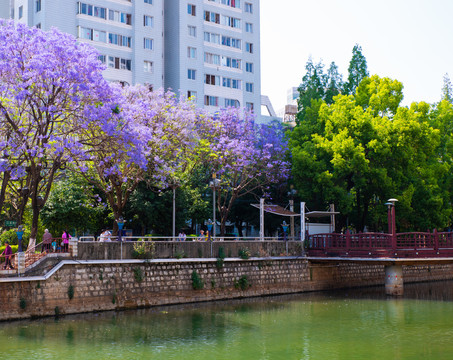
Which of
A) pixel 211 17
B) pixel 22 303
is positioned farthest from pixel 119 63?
pixel 22 303

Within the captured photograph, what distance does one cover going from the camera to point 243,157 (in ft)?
130

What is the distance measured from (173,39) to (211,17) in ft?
14.7

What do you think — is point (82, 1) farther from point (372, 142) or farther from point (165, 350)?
point (165, 350)

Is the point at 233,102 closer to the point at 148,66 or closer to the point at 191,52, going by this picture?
the point at 191,52

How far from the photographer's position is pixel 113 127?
26.6 metres

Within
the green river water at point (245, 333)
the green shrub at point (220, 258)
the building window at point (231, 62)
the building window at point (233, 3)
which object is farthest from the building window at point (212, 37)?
the green river water at point (245, 333)

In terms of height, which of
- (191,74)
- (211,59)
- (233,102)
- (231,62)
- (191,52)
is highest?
(191,52)

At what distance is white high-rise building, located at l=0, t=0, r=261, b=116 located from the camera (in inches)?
1929

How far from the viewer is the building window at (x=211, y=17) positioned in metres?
56.2

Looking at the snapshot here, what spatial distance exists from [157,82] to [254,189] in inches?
593

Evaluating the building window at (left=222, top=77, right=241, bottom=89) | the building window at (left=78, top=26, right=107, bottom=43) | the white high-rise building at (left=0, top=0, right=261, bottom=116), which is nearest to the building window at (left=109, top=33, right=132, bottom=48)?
the white high-rise building at (left=0, top=0, right=261, bottom=116)

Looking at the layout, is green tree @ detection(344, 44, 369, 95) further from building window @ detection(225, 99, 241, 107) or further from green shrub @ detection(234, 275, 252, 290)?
green shrub @ detection(234, 275, 252, 290)

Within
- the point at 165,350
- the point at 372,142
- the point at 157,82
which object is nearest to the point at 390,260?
the point at 372,142

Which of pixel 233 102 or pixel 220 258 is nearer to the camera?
pixel 220 258
